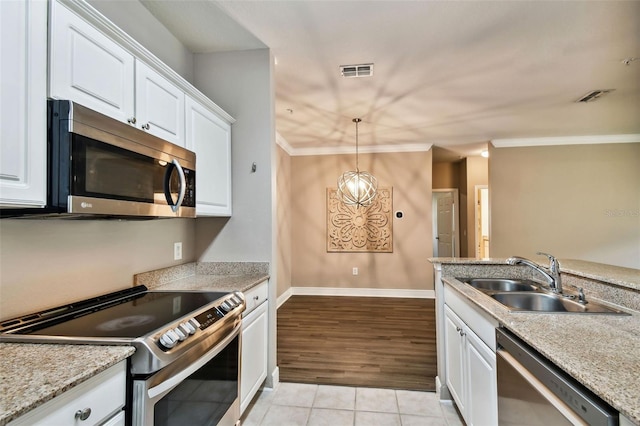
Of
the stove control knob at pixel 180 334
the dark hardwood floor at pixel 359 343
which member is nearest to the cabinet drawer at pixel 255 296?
the stove control knob at pixel 180 334

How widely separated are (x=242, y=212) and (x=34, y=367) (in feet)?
5.41

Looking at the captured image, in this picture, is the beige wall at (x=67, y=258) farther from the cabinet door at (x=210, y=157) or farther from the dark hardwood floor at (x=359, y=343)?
the dark hardwood floor at (x=359, y=343)

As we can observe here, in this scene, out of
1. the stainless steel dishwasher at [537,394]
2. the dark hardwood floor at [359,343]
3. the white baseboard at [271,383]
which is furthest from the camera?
the dark hardwood floor at [359,343]

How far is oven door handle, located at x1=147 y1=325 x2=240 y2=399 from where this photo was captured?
1082 millimetres

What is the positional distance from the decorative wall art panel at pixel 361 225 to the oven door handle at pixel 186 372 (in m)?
3.90

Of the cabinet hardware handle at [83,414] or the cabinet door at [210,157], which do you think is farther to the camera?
the cabinet door at [210,157]

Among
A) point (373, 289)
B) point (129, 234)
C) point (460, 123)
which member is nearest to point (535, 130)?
point (460, 123)

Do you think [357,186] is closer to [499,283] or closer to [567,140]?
[499,283]

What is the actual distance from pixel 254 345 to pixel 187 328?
939 mm

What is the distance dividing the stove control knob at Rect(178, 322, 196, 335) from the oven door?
0.29 ft

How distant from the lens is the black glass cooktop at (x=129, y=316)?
114 cm

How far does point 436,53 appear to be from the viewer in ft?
8.11

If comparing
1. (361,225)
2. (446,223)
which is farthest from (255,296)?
(446,223)

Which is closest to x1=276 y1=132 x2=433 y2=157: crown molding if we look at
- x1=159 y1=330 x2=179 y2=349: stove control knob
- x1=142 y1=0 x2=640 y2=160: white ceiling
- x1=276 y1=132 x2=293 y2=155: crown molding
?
x1=276 y1=132 x2=293 y2=155: crown molding
